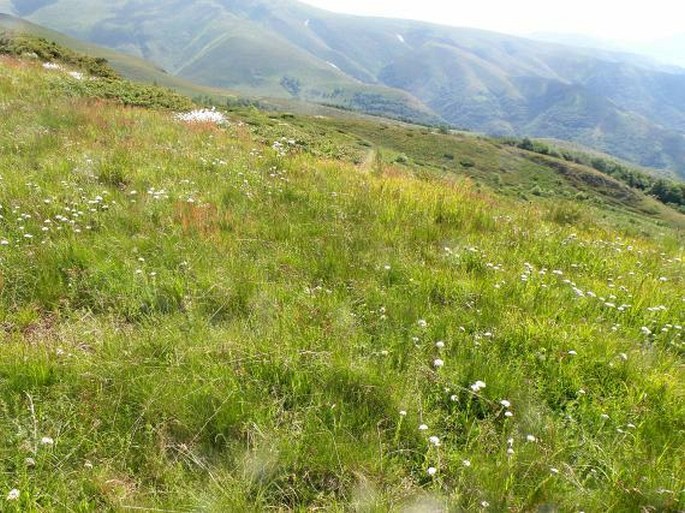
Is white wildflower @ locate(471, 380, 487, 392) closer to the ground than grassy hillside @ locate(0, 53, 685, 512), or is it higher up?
higher up

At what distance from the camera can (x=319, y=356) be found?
4.37 m

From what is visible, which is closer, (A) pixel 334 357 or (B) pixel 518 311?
(A) pixel 334 357

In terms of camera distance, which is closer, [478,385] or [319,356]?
[478,385]

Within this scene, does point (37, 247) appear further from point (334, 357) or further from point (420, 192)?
point (420, 192)

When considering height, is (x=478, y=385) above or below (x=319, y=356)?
above

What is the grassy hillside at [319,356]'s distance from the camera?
338 cm

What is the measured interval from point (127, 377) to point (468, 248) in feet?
15.7

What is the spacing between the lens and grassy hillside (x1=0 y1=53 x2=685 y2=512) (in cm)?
338

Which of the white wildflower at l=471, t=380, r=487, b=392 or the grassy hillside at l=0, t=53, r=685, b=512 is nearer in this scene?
the grassy hillside at l=0, t=53, r=685, b=512

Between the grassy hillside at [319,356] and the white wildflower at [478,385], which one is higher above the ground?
the white wildflower at [478,385]

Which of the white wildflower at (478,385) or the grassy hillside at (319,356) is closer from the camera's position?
the grassy hillside at (319,356)

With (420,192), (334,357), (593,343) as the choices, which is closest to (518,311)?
(593,343)

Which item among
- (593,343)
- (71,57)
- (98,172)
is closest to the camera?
(593,343)

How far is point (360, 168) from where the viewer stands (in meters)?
12.4
